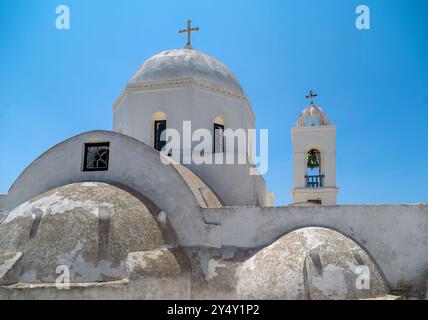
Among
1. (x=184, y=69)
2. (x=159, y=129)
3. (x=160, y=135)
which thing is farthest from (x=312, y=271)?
(x=184, y=69)

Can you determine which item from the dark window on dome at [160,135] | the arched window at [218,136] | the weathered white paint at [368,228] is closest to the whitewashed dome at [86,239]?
the weathered white paint at [368,228]

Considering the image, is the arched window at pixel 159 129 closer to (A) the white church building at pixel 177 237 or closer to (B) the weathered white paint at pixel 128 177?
(A) the white church building at pixel 177 237

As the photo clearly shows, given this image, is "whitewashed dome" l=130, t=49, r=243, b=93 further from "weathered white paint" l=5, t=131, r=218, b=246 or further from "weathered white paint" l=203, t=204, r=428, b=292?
"weathered white paint" l=203, t=204, r=428, b=292

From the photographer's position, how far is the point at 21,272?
708 centimetres

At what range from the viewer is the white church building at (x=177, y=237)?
7.06 meters

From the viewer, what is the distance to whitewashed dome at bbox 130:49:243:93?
41.5ft

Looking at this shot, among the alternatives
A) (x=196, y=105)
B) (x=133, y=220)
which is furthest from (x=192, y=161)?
(x=133, y=220)

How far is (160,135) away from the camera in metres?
12.4

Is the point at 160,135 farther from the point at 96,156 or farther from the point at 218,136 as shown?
the point at 96,156

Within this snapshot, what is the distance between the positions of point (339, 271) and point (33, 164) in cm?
774

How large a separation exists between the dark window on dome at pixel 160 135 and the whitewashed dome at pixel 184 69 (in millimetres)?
1378

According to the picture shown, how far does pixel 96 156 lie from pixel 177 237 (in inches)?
114

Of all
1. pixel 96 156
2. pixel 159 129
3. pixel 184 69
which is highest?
pixel 184 69
